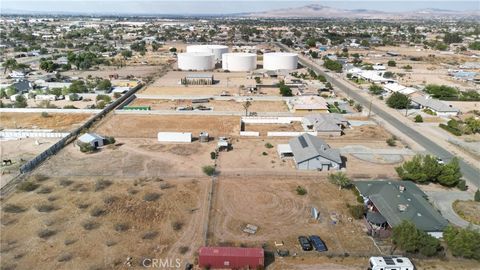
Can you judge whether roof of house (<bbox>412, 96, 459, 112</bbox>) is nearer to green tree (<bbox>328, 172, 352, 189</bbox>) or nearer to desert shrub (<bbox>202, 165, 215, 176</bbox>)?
green tree (<bbox>328, 172, 352, 189</bbox>)

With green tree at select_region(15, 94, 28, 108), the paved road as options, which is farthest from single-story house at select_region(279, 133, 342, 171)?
green tree at select_region(15, 94, 28, 108)

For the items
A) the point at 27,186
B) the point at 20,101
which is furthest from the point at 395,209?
the point at 20,101

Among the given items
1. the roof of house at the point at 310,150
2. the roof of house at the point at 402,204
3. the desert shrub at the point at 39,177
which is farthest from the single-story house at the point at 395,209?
the desert shrub at the point at 39,177

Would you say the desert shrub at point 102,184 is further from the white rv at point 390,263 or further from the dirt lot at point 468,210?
the dirt lot at point 468,210

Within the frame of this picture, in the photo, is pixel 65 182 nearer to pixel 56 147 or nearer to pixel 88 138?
pixel 56 147

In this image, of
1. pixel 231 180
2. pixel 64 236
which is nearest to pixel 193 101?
pixel 231 180
